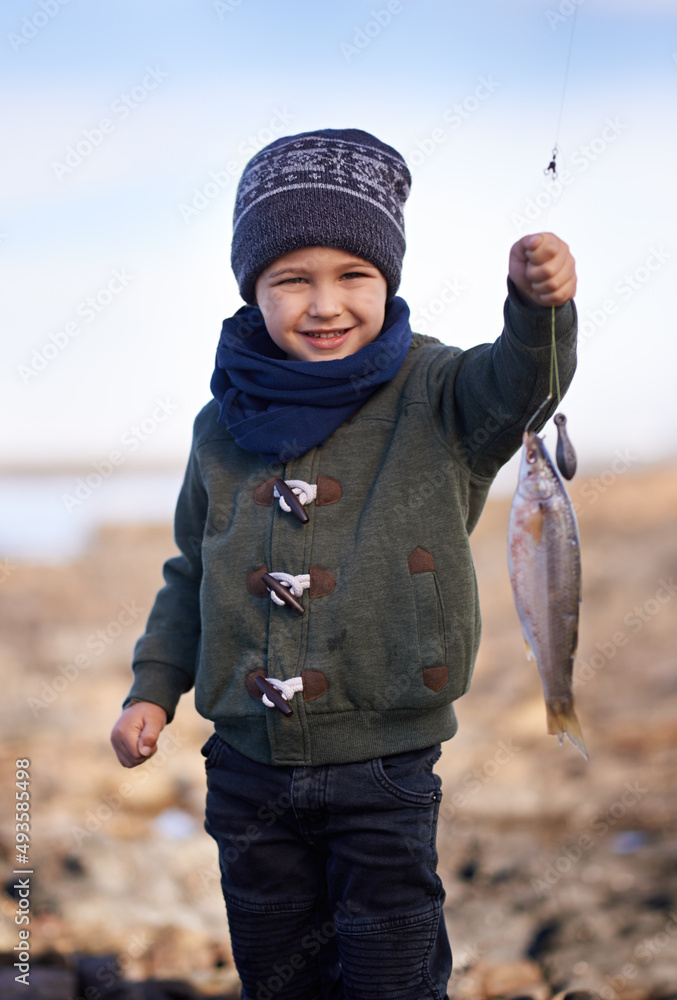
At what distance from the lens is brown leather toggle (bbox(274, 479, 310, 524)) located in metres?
2.19

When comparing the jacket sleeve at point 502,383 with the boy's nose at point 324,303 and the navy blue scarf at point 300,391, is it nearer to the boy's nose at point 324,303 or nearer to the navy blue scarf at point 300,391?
the navy blue scarf at point 300,391

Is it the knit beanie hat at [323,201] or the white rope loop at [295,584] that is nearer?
the white rope loop at [295,584]

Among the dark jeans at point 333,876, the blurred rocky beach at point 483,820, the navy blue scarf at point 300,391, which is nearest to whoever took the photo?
the dark jeans at point 333,876

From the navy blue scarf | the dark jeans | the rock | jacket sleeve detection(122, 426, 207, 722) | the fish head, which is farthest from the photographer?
the rock

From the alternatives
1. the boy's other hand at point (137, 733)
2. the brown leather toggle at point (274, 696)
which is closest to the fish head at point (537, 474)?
the brown leather toggle at point (274, 696)

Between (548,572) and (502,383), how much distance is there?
481mm

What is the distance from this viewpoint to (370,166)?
7.79 ft

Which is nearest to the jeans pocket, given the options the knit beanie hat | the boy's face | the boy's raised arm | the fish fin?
the fish fin

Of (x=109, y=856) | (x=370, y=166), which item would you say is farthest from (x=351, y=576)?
(x=109, y=856)

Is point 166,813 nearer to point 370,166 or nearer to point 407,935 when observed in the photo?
point 407,935

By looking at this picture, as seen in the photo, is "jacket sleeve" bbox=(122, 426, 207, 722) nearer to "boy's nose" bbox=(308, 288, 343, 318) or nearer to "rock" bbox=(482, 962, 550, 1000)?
"boy's nose" bbox=(308, 288, 343, 318)

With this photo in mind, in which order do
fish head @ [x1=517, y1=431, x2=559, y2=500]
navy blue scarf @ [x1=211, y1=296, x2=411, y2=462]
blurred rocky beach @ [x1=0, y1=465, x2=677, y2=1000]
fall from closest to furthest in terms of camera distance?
1. fish head @ [x1=517, y1=431, x2=559, y2=500]
2. navy blue scarf @ [x1=211, y1=296, x2=411, y2=462]
3. blurred rocky beach @ [x1=0, y1=465, x2=677, y2=1000]

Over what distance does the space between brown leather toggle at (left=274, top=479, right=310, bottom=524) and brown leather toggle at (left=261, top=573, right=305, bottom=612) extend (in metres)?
0.17

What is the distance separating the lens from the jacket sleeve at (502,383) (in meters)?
1.89
